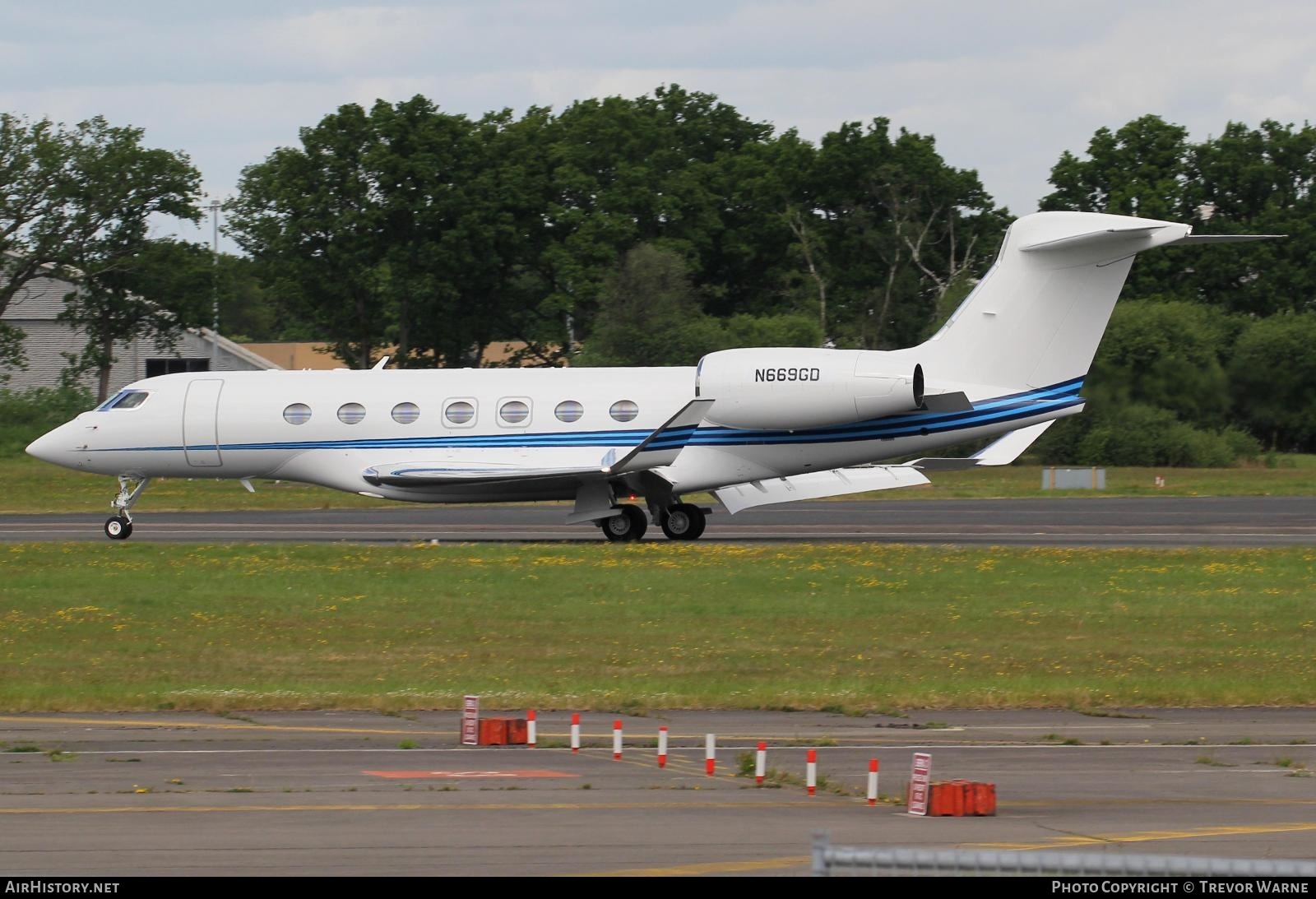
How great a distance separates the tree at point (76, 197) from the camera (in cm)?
6581

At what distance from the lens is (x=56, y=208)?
66.2 metres

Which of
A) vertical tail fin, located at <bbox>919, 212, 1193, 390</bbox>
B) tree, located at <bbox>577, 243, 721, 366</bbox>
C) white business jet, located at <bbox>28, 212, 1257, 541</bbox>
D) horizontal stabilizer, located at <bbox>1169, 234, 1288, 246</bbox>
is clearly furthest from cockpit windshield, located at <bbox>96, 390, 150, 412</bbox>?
tree, located at <bbox>577, 243, 721, 366</bbox>

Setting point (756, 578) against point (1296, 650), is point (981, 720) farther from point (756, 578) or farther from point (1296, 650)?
point (756, 578)

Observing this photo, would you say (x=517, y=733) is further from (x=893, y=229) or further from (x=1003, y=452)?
(x=893, y=229)

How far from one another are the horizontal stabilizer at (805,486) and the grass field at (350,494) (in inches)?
573

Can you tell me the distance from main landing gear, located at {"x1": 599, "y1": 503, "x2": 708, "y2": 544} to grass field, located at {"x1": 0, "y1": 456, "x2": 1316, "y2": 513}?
1433cm

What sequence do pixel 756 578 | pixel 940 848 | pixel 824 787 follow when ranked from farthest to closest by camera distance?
pixel 756 578
pixel 824 787
pixel 940 848

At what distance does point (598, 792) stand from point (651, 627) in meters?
9.61

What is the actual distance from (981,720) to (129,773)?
7.51 metres

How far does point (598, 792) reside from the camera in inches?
450

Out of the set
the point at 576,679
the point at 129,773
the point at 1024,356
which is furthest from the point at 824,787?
the point at 1024,356

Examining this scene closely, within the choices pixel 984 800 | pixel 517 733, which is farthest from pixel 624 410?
pixel 984 800

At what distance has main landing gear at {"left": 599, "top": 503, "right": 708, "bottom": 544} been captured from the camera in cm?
3108

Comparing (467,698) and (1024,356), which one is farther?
(1024,356)
